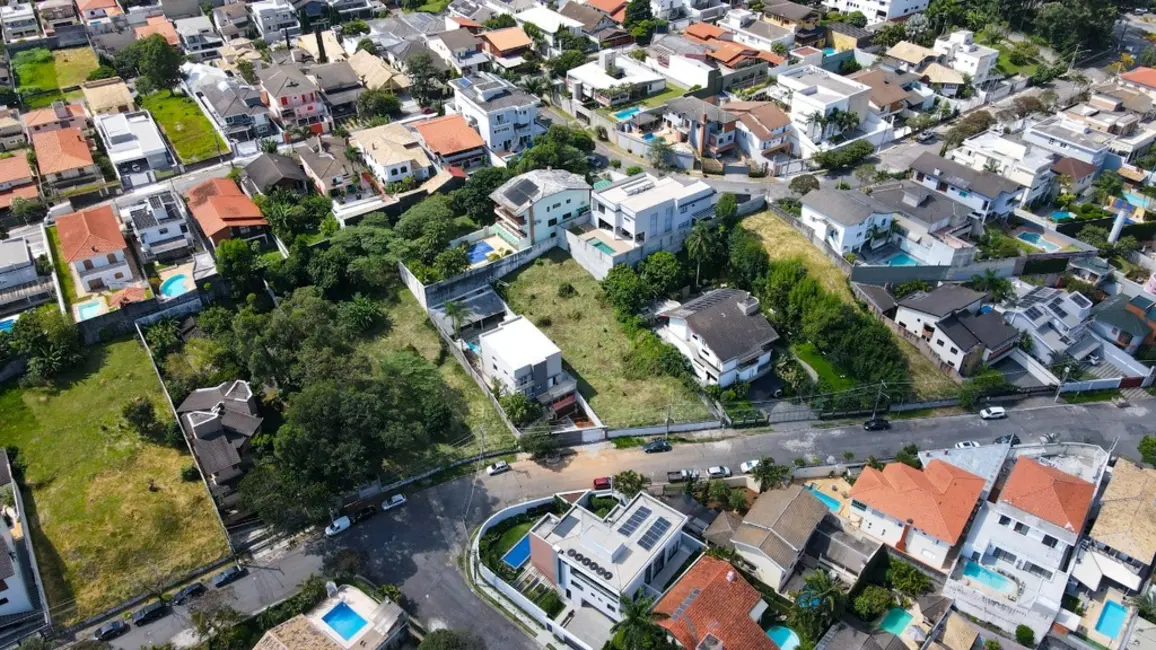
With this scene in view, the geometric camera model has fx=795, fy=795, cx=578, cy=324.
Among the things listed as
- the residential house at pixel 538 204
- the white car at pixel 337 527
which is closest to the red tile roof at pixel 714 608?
the white car at pixel 337 527

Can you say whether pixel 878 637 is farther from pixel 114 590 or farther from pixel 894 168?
pixel 894 168

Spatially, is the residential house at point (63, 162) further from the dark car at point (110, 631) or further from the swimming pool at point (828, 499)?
the swimming pool at point (828, 499)

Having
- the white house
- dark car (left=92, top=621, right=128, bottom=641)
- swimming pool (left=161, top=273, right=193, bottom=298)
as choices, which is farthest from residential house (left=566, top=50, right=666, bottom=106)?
dark car (left=92, top=621, right=128, bottom=641)

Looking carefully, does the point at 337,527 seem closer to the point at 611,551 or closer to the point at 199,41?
the point at 611,551

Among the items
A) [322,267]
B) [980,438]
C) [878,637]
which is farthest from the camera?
[322,267]

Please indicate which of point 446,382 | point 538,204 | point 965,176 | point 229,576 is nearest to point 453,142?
point 538,204

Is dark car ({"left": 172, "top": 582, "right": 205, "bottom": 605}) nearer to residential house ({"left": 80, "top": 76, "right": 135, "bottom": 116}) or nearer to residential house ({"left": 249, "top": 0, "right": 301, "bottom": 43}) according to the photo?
residential house ({"left": 80, "top": 76, "right": 135, "bottom": 116})

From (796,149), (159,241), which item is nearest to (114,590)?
(159,241)

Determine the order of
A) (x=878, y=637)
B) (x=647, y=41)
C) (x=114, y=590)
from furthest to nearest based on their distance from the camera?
(x=647, y=41), (x=114, y=590), (x=878, y=637)
